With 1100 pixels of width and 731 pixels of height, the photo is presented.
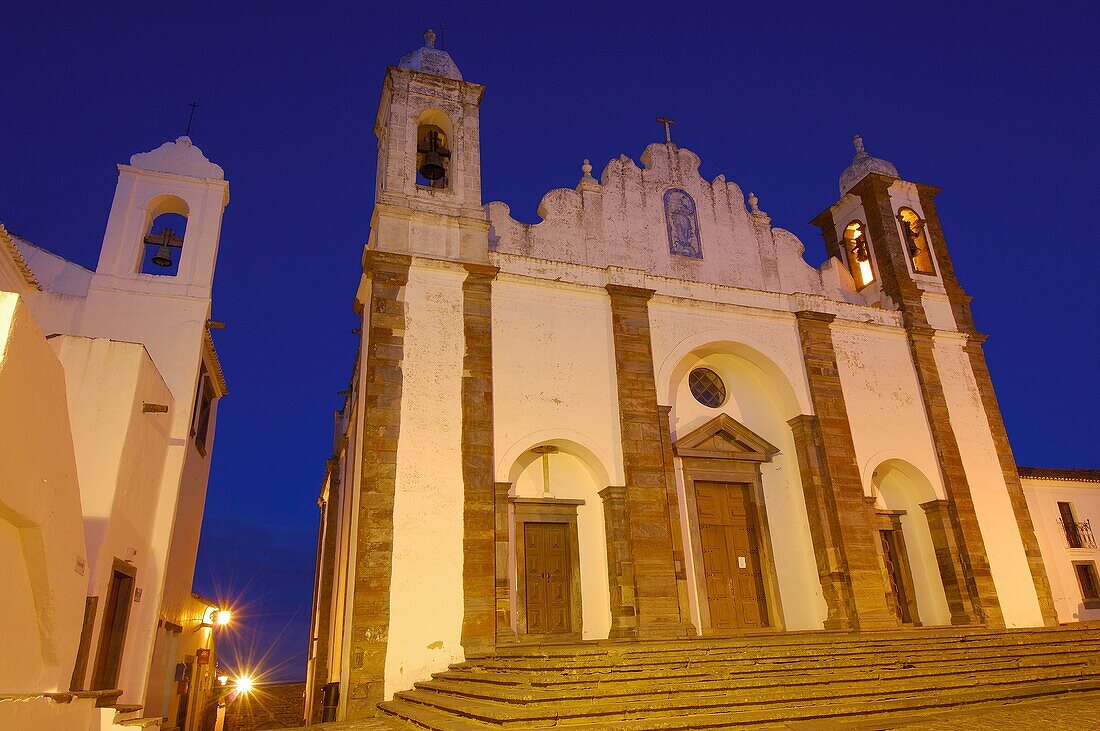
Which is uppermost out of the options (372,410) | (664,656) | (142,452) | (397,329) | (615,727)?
(397,329)

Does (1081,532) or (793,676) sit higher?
(1081,532)

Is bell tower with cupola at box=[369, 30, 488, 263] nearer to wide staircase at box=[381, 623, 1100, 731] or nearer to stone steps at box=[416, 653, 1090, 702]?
wide staircase at box=[381, 623, 1100, 731]

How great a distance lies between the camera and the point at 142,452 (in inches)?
356

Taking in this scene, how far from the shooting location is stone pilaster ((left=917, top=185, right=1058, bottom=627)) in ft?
44.9

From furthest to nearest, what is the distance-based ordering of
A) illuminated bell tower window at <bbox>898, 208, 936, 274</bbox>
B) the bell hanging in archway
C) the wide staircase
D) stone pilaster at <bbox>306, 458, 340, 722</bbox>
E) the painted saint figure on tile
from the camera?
illuminated bell tower window at <bbox>898, 208, 936, 274</bbox>, stone pilaster at <bbox>306, 458, 340, 722</bbox>, the painted saint figure on tile, the bell hanging in archway, the wide staircase

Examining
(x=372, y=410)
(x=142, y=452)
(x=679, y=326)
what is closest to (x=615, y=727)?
(x=372, y=410)

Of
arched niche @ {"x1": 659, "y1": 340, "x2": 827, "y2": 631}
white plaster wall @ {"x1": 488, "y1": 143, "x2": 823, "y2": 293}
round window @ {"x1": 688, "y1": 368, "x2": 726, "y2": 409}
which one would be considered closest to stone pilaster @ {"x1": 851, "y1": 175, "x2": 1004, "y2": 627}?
white plaster wall @ {"x1": 488, "y1": 143, "x2": 823, "y2": 293}

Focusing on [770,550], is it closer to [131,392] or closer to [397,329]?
[397,329]

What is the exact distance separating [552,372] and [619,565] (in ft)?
10.9

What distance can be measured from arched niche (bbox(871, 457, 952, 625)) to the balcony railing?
→ 281 inches

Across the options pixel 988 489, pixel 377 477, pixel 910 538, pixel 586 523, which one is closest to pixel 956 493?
pixel 988 489

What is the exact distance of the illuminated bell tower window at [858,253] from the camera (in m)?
16.6

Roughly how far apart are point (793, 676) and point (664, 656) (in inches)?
53.4

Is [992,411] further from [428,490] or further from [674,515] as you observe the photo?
[428,490]
